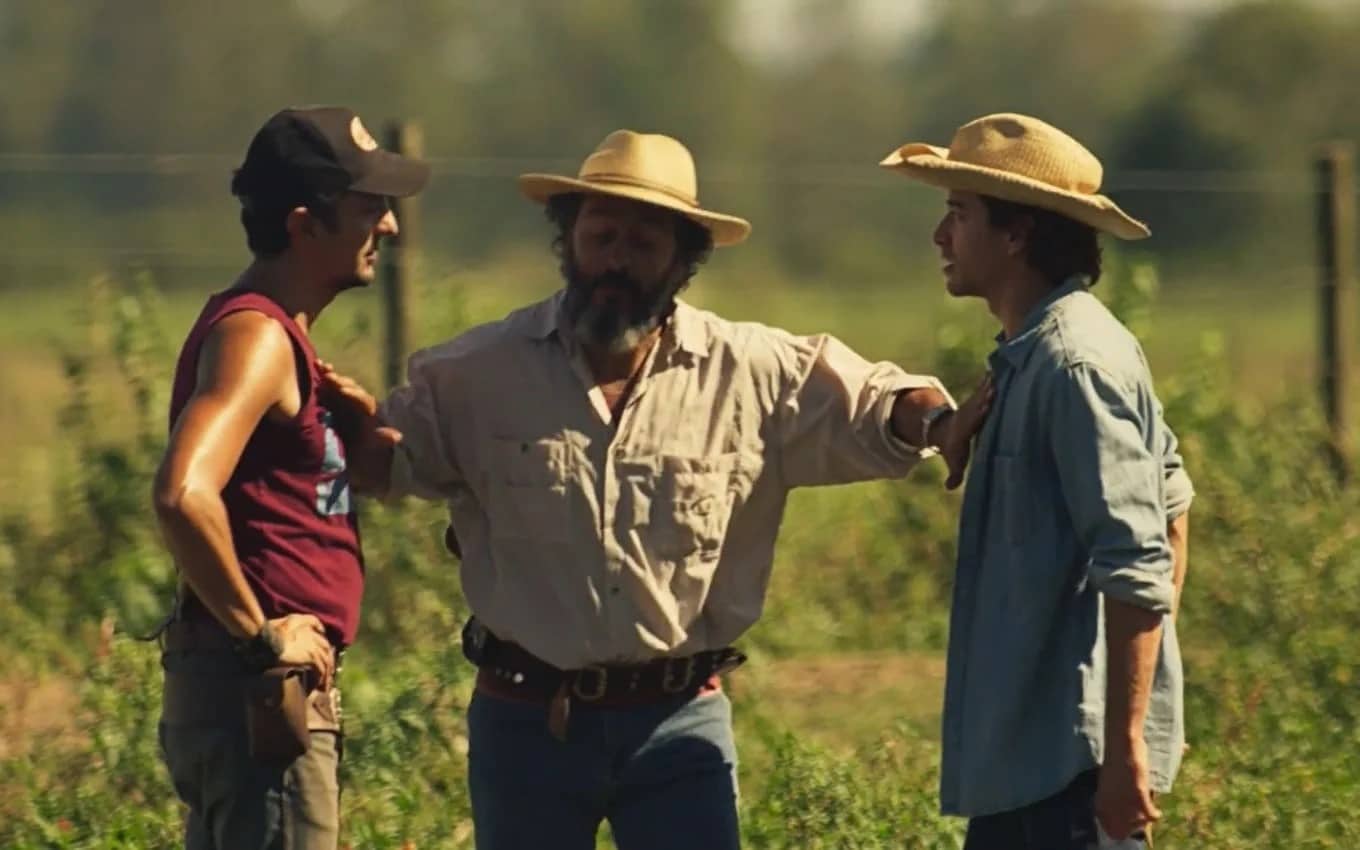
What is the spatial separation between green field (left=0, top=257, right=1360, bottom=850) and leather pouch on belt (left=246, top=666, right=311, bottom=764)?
1742 millimetres

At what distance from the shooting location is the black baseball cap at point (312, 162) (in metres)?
5.18

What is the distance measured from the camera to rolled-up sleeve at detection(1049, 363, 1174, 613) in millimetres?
4715

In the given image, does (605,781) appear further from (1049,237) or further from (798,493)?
(798,493)

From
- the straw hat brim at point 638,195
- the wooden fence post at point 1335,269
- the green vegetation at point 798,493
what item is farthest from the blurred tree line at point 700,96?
the straw hat brim at point 638,195

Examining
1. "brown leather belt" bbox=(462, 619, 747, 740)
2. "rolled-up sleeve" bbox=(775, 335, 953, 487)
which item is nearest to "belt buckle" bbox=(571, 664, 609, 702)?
"brown leather belt" bbox=(462, 619, 747, 740)

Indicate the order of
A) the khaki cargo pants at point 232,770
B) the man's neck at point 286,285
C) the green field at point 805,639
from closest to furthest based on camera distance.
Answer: the khaki cargo pants at point 232,770 → the man's neck at point 286,285 → the green field at point 805,639

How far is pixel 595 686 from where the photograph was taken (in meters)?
5.32

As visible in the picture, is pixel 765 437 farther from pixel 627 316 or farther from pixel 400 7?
pixel 400 7

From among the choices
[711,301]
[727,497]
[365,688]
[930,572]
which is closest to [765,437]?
[727,497]

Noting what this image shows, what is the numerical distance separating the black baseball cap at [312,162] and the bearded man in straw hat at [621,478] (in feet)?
1.19

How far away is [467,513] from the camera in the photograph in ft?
18.2

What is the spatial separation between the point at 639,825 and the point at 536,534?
1.87ft

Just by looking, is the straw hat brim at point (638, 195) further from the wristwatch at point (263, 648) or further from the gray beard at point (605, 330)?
the wristwatch at point (263, 648)

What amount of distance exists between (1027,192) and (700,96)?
57278mm
